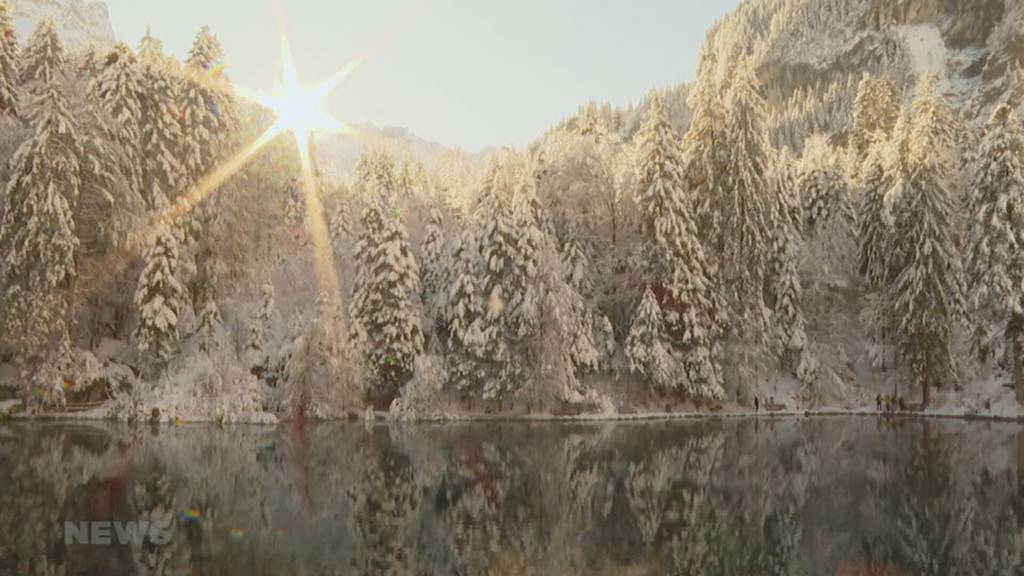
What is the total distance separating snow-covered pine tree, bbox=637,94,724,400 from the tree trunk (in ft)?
52.4

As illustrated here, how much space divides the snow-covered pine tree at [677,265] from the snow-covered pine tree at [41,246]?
2900 cm

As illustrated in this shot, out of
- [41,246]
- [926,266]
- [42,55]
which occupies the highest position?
[42,55]

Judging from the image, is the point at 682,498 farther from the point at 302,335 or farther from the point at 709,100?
the point at 709,100

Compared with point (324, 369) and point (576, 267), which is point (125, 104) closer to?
point (324, 369)

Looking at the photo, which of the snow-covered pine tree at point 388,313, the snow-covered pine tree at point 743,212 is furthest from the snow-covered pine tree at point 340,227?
the snow-covered pine tree at point 743,212

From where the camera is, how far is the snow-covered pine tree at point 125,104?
130 ft

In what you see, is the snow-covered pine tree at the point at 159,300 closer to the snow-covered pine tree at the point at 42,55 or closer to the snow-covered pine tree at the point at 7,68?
the snow-covered pine tree at the point at 7,68

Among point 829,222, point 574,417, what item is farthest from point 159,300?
point 829,222

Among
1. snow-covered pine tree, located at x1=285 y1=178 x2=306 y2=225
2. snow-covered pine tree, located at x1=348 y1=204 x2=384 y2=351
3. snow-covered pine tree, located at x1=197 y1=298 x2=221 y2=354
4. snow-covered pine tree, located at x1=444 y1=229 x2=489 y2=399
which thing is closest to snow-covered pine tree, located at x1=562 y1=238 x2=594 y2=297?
snow-covered pine tree, located at x1=444 y1=229 x2=489 y2=399

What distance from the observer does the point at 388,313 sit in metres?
40.3

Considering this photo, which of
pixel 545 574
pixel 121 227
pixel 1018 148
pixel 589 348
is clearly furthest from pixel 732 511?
pixel 1018 148

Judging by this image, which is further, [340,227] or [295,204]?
[340,227]

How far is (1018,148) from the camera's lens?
4381 centimetres

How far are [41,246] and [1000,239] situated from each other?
48288 mm
